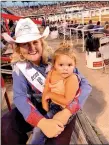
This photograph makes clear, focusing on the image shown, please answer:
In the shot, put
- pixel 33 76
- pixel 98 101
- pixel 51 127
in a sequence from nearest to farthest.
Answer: pixel 51 127 → pixel 33 76 → pixel 98 101

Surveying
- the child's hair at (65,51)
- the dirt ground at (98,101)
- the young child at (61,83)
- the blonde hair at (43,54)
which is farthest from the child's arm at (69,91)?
the dirt ground at (98,101)

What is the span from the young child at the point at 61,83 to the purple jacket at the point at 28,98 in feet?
0.14

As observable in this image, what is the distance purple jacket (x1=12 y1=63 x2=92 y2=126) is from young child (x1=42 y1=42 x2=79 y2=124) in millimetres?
43

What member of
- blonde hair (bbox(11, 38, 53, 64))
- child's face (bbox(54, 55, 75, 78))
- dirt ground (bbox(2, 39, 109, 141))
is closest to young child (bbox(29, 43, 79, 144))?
child's face (bbox(54, 55, 75, 78))

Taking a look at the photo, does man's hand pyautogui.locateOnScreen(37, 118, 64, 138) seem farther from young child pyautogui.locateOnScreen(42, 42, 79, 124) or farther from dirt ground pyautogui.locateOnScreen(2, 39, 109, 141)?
dirt ground pyautogui.locateOnScreen(2, 39, 109, 141)

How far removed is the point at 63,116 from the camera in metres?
1.37

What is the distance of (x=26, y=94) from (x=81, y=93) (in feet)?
0.90

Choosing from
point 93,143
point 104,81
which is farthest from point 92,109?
point 93,143

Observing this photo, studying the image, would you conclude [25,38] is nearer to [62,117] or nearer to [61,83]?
[61,83]

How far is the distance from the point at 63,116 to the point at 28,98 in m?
0.22

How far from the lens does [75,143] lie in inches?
45.9

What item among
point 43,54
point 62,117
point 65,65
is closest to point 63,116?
point 62,117

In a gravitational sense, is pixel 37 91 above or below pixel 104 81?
above

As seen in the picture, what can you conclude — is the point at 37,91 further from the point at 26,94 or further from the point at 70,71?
the point at 70,71
